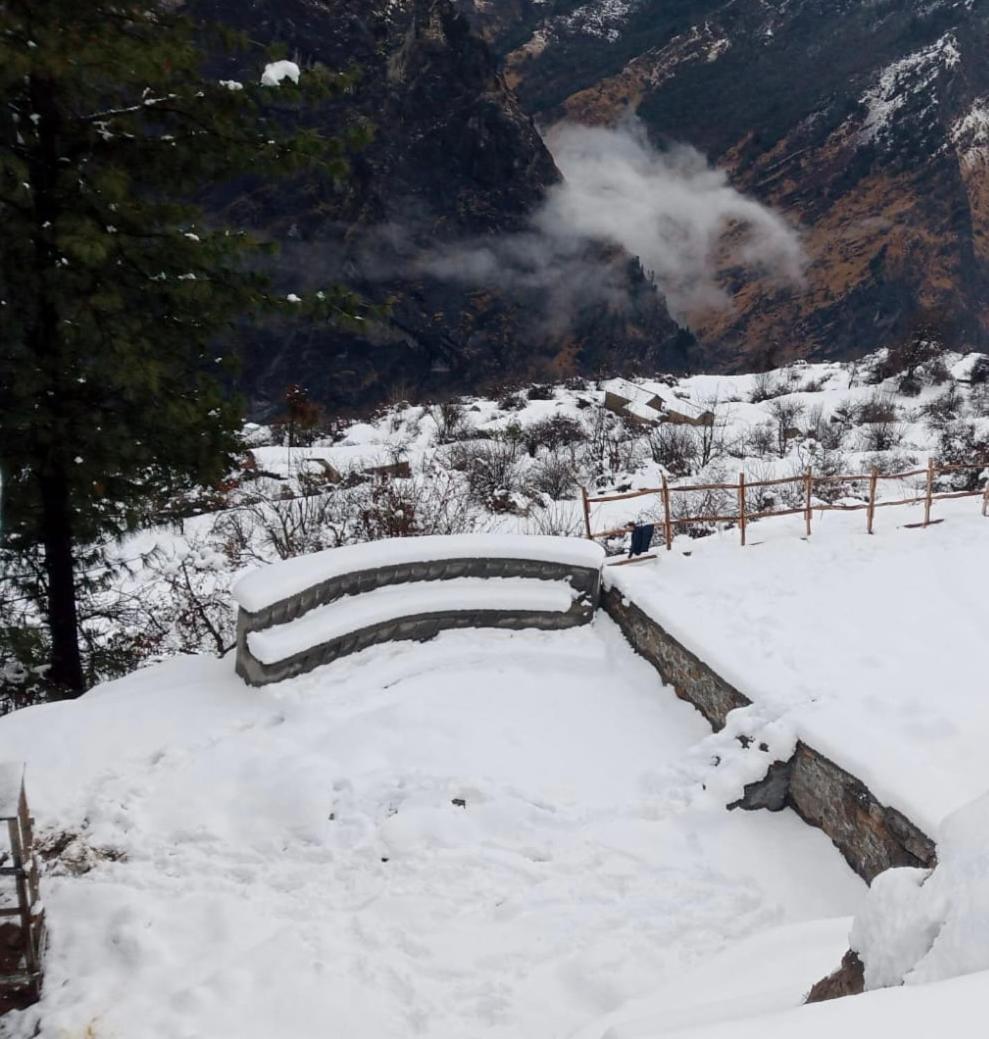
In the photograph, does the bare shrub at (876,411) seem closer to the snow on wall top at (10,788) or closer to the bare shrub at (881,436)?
the bare shrub at (881,436)

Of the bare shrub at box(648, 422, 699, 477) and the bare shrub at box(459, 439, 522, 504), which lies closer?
the bare shrub at box(459, 439, 522, 504)

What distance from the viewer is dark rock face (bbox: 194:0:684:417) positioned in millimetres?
65312

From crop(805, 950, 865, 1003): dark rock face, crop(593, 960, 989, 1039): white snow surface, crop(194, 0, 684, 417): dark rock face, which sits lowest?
crop(805, 950, 865, 1003): dark rock face

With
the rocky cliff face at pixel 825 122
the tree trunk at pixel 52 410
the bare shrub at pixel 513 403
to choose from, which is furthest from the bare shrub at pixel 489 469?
the rocky cliff face at pixel 825 122

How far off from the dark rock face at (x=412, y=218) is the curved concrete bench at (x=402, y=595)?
5671cm

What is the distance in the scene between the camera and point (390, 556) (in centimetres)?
826

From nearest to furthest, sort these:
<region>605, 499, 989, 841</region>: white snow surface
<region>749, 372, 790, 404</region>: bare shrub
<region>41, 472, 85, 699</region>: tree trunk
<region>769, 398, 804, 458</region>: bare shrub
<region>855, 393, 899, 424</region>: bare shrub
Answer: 1. <region>605, 499, 989, 841</region>: white snow surface
2. <region>41, 472, 85, 699</region>: tree trunk
3. <region>769, 398, 804, 458</region>: bare shrub
4. <region>855, 393, 899, 424</region>: bare shrub
5. <region>749, 372, 790, 404</region>: bare shrub

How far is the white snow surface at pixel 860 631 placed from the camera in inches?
230

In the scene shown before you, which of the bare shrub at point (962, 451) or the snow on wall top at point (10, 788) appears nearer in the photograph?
the snow on wall top at point (10, 788)

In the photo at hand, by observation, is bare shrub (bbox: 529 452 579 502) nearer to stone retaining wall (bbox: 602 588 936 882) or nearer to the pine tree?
stone retaining wall (bbox: 602 588 936 882)

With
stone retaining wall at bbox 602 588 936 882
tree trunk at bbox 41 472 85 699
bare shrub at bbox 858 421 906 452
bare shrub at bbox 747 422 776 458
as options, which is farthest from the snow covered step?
bare shrub at bbox 858 421 906 452

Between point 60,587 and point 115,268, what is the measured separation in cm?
340

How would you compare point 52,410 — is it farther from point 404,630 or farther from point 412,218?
point 412,218

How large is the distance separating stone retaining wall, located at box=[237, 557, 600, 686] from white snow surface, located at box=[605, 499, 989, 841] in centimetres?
73
